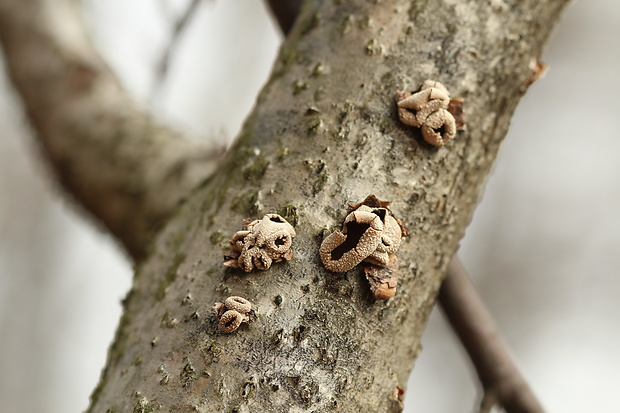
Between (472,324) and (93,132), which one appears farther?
(93,132)

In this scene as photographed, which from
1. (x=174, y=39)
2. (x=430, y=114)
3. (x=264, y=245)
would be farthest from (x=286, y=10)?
(x=264, y=245)

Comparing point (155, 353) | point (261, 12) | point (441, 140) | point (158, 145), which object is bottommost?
point (261, 12)

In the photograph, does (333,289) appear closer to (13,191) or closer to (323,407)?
(323,407)

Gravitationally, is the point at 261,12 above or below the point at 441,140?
below

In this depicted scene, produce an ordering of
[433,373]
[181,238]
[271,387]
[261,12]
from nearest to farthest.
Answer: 1. [271,387]
2. [181,238]
3. [433,373]
4. [261,12]

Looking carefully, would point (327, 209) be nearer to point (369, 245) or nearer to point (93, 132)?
point (369, 245)

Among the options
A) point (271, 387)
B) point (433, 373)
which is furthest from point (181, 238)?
point (433, 373)

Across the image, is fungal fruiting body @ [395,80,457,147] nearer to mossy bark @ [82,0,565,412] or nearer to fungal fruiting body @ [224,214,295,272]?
mossy bark @ [82,0,565,412]
